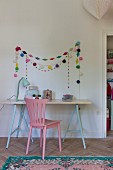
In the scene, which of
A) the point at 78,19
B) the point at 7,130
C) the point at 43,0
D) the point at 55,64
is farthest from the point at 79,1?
the point at 7,130

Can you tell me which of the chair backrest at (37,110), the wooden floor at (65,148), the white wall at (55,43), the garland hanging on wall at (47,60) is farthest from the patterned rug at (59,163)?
the garland hanging on wall at (47,60)

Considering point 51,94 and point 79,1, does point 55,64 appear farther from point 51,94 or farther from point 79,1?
point 79,1

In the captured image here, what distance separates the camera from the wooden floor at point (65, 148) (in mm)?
2959

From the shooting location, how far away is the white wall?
380 cm

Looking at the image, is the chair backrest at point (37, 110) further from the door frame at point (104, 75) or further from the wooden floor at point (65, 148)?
the door frame at point (104, 75)

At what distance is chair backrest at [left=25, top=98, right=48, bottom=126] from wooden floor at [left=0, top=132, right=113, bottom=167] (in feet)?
1.59

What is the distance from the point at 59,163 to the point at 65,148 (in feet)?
2.07

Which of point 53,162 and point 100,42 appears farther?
point 100,42

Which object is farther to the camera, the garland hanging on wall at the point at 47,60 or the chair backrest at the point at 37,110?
the garland hanging on wall at the point at 47,60

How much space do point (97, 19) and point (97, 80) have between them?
1166mm

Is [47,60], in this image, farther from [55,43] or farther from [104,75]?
[104,75]

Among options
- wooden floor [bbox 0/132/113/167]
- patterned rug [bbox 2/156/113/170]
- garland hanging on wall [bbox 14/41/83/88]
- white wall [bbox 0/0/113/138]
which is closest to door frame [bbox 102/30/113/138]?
white wall [bbox 0/0/113/138]

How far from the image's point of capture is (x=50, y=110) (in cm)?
387

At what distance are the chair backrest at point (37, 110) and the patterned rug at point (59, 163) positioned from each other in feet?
1.67
